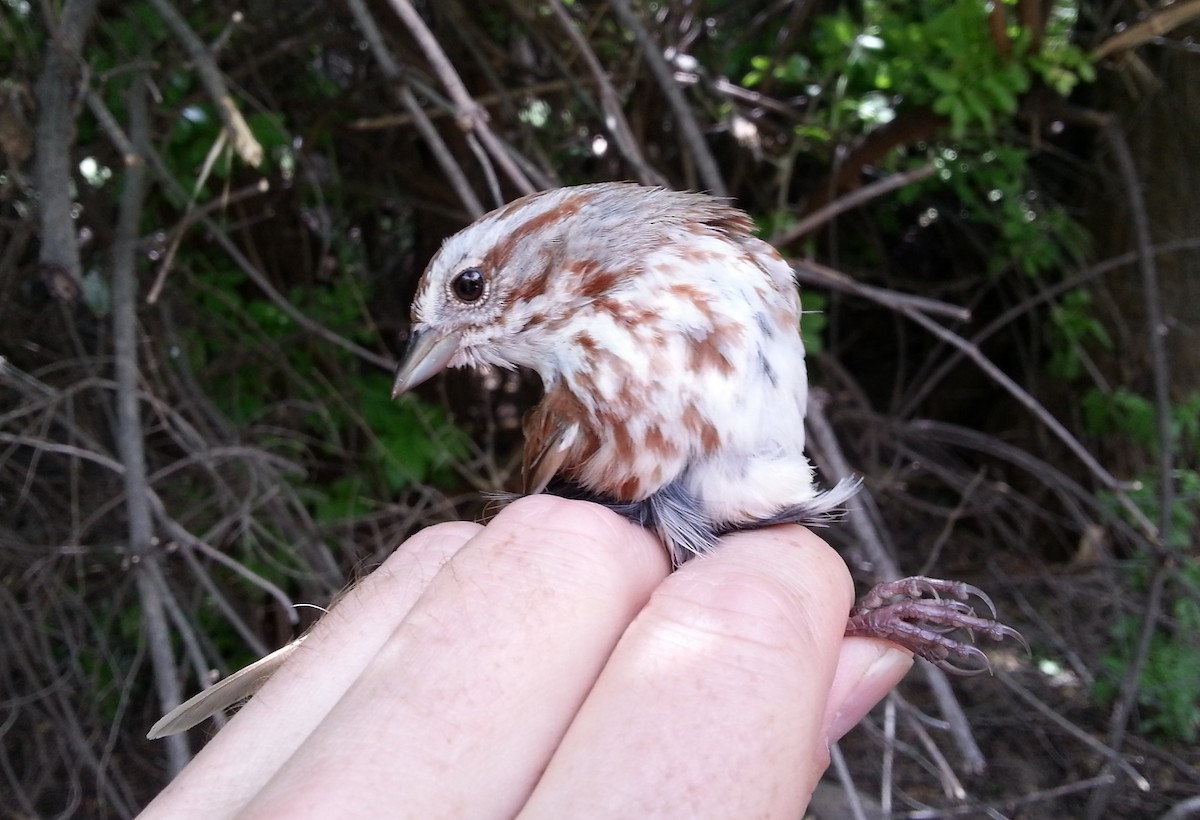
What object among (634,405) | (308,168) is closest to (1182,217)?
(634,405)

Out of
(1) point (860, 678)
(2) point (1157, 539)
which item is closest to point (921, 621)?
(1) point (860, 678)

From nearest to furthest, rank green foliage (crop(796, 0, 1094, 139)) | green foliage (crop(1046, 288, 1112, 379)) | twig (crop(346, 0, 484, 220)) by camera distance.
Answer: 1. twig (crop(346, 0, 484, 220))
2. green foliage (crop(796, 0, 1094, 139))
3. green foliage (crop(1046, 288, 1112, 379))

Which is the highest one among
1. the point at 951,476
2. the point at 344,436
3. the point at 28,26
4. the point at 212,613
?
the point at 28,26

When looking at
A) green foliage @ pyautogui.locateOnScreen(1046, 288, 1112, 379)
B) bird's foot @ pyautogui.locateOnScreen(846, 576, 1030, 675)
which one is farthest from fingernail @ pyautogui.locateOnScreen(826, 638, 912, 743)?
green foliage @ pyautogui.locateOnScreen(1046, 288, 1112, 379)

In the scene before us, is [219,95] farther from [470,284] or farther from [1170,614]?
[1170,614]

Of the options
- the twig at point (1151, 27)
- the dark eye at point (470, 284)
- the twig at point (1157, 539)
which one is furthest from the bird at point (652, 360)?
the twig at point (1151, 27)

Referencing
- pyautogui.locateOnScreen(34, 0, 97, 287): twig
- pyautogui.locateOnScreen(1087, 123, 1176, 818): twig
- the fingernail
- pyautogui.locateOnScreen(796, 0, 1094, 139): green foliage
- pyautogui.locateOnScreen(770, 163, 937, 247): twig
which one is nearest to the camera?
the fingernail

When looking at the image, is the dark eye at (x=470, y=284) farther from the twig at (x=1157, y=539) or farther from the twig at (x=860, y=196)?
the twig at (x=1157, y=539)

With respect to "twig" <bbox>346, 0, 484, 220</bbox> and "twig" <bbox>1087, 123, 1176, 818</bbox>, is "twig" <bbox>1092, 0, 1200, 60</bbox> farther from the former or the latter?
"twig" <bbox>346, 0, 484, 220</bbox>

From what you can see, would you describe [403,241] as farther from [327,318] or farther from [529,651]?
[529,651]
